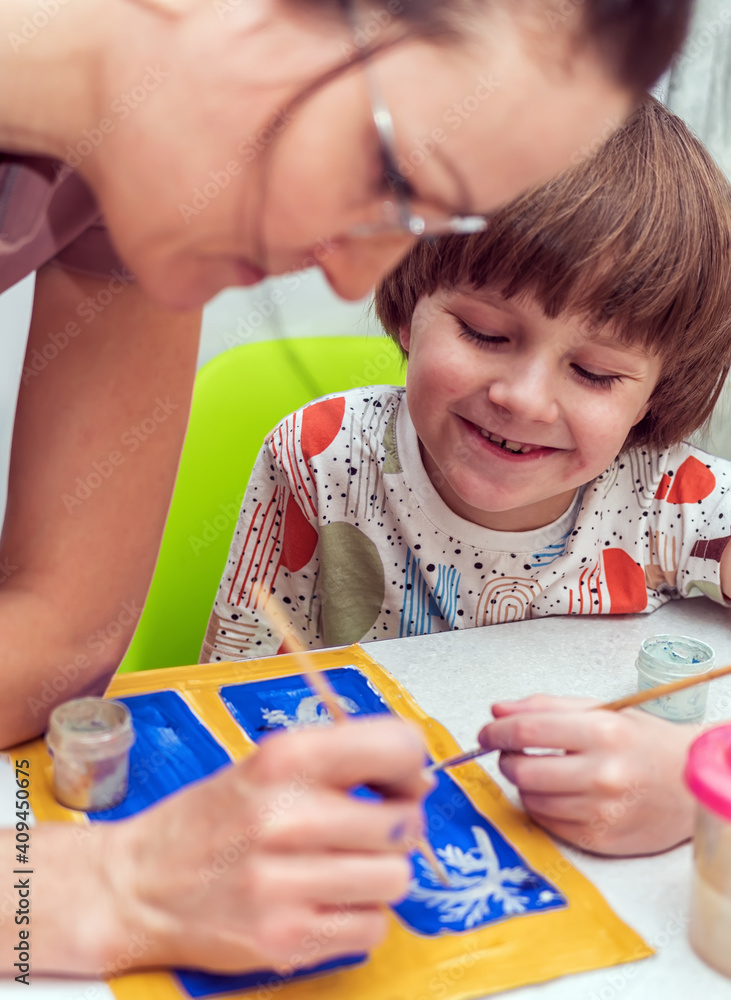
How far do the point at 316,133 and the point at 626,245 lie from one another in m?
0.46

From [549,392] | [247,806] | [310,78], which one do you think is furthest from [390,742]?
Result: [549,392]

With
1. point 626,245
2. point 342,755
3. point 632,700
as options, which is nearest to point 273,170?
point 342,755

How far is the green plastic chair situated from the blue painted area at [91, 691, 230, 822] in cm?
26

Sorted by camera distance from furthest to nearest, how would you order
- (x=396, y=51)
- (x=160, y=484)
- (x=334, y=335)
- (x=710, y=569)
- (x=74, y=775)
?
(x=334, y=335) → (x=710, y=569) → (x=160, y=484) → (x=74, y=775) → (x=396, y=51)

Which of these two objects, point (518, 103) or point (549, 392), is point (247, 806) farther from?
point (549, 392)

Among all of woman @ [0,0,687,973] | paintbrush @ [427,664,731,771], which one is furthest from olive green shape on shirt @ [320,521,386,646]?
woman @ [0,0,687,973]

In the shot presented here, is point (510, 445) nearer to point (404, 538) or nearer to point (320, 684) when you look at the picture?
point (404, 538)

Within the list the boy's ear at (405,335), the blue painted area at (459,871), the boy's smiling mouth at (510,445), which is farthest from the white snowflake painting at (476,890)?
the boy's ear at (405,335)

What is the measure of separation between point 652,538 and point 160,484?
545 millimetres

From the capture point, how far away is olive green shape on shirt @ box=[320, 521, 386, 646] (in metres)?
1.00

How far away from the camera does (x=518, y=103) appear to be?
0.40 meters

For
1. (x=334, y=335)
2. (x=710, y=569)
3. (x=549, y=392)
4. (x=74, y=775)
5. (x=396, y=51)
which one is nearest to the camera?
(x=396, y=51)

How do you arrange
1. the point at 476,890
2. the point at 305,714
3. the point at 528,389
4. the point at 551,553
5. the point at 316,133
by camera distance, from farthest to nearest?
1. the point at 551,553
2. the point at 528,389
3. the point at 305,714
4. the point at 476,890
5. the point at 316,133

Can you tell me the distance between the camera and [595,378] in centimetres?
83
